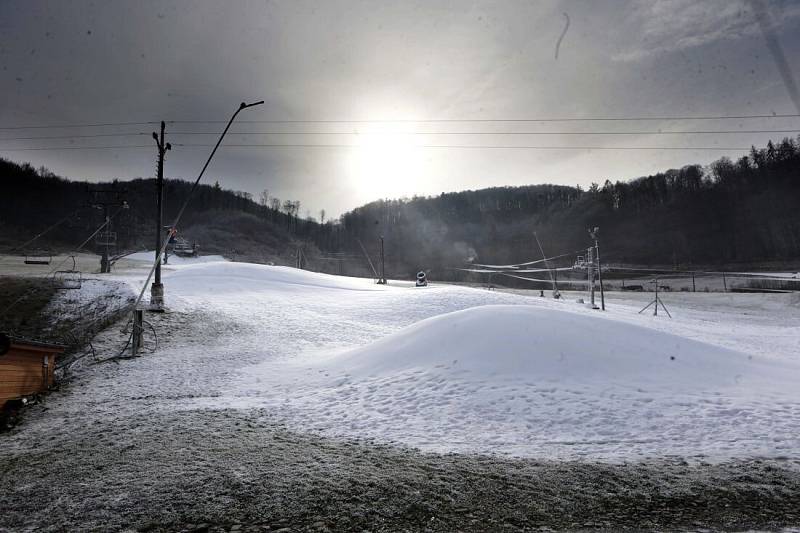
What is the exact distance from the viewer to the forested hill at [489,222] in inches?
3214

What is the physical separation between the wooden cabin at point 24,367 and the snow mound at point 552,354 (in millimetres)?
7773

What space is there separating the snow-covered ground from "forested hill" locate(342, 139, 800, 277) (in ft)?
268

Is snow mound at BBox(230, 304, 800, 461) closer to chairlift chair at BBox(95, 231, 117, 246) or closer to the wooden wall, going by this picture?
the wooden wall

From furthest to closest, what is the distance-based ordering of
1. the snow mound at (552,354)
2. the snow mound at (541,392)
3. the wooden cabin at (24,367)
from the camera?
the wooden cabin at (24,367) < the snow mound at (552,354) < the snow mound at (541,392)

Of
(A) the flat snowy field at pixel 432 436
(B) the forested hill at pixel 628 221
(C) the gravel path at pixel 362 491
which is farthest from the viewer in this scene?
(B) the forested hill at pixel 628 221

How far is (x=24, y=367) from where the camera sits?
10602 mm

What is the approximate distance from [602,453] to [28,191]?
190245 millimetres

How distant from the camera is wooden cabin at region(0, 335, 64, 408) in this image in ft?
32.1

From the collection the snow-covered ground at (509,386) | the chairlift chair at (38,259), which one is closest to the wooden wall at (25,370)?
the snow-covered ground at (509,386)

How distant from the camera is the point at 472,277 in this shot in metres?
107

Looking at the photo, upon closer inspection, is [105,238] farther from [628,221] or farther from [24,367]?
[628,221]

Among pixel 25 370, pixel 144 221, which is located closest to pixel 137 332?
pixel 25 370

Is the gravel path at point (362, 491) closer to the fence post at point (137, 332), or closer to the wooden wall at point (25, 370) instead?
the wooden wall at point (25, 370)

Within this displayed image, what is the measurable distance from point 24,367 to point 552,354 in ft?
45.9
